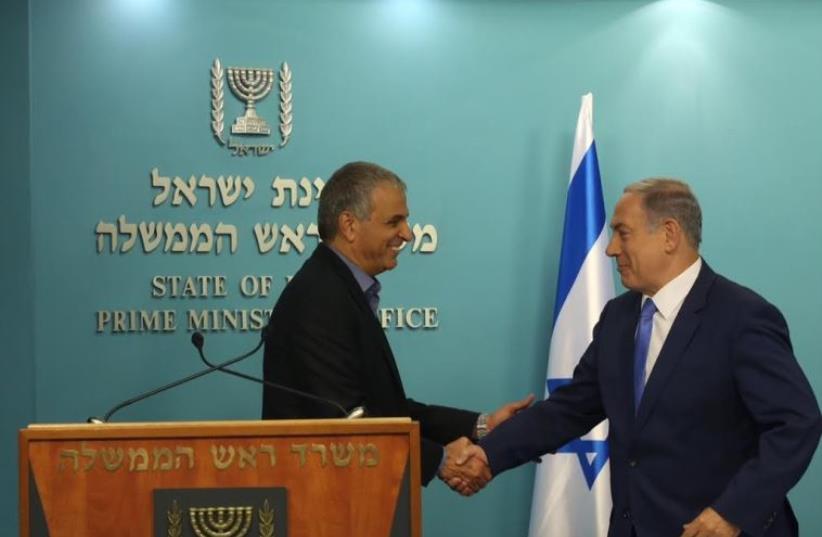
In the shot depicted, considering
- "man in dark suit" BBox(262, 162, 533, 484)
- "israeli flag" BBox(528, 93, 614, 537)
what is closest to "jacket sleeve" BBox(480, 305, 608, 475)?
"man in dark suit" BBox(262, 162, 533, 484)

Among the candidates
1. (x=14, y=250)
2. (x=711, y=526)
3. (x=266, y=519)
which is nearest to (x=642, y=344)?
(x=711, y=526)

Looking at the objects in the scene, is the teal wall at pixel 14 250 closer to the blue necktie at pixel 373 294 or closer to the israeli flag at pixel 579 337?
the blue necktie at pixel 373 294

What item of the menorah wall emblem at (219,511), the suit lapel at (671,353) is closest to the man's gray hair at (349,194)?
the suit lapel at (671,353)

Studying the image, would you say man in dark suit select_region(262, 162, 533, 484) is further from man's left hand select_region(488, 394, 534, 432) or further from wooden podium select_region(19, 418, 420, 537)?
wooden podium select_region(19, 418, 420, 537)

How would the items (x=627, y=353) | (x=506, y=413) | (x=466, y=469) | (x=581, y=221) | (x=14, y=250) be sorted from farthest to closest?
(x=581, y=221) < (x=14, y=250) < (x=506, y=413) < (x=466, y=469) < (x=627, y=353)

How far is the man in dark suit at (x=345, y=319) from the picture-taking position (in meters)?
3.22

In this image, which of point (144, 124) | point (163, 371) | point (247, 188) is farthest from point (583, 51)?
point (163, 371)

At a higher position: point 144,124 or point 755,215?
point 144,124

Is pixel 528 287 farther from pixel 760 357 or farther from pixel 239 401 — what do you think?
pixel 760 357

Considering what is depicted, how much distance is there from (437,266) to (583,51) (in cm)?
112

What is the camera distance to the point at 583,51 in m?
5.25

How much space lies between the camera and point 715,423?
3113mm

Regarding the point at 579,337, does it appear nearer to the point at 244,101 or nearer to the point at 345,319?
the point at 244,101

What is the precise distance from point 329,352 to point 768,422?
3.67 feet
